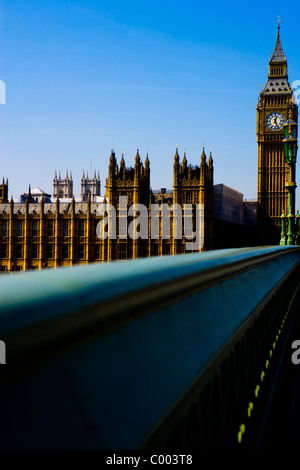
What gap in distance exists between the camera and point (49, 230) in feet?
177

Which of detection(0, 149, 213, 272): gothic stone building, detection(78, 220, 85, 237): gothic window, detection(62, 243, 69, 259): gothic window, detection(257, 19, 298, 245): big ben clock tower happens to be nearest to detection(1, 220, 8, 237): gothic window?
detection(0, 149, 213, 272): gothic stone building

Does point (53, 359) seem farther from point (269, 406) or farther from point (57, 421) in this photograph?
point (269, 406)

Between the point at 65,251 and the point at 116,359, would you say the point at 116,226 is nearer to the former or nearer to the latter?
the point at 65,251

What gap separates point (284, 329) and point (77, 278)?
3354 mm

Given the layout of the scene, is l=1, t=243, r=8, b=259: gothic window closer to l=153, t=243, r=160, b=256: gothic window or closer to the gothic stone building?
the gothic stone building

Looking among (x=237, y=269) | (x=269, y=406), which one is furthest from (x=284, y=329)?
(x=237, y=269)

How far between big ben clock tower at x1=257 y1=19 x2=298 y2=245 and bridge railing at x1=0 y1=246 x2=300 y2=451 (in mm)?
59540

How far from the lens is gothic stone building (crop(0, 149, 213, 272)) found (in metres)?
50.3

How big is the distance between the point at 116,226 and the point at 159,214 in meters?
4.67

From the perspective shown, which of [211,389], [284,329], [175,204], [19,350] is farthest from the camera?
[175,204]

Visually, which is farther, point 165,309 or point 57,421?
point 165,309

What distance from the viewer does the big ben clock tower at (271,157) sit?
195 feet

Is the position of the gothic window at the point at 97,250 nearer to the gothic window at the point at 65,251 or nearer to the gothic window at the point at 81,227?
the gothic window at the point at 81,227

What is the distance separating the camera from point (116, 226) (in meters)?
51.1
